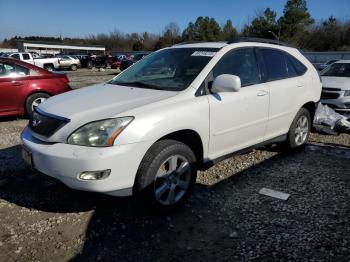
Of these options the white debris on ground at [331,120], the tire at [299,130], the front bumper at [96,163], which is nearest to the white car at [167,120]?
the front bumper at [96,163]

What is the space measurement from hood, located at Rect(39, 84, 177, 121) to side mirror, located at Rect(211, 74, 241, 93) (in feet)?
1.50

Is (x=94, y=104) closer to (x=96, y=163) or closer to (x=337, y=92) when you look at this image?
(x=96, y=163)

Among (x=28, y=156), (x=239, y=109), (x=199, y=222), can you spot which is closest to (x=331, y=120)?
(x=239, y=109)

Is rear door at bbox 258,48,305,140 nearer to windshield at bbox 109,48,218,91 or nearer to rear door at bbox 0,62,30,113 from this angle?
windshield at bbox 109,48,218,91

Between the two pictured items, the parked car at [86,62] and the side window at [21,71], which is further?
the parked car at [86,62]

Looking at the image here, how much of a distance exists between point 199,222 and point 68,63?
33348mm

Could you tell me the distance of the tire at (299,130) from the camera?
17.0 ft

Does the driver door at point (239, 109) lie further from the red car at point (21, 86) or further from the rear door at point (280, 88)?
the red car at point (21, 86)

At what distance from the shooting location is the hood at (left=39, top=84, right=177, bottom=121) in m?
3.19

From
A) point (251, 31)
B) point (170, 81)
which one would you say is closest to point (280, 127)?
point (170, 81)

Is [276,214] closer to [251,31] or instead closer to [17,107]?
[17,107]

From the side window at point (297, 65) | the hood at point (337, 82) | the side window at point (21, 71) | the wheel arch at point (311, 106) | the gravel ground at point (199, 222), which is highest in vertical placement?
the side window at point (297, 65)

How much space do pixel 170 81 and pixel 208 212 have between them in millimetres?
1479

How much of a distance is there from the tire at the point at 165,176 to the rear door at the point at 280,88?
61.7 inches
